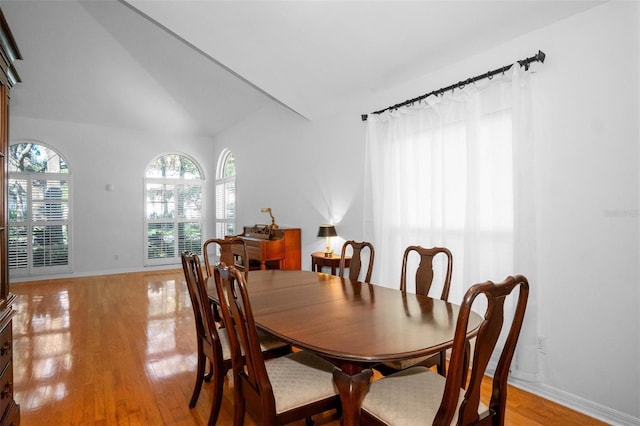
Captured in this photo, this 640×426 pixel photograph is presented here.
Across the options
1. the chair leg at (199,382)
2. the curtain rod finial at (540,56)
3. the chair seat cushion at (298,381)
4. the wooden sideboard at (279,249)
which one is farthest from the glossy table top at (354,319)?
the wooden sideboard at (279,249)

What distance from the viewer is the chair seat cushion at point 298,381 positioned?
154cm

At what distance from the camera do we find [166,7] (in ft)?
11.1

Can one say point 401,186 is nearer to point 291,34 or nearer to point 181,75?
point 291,34

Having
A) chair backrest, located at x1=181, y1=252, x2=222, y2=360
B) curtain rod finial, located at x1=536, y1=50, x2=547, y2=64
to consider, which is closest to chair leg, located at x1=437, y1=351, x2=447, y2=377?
chair backrest, located at x1=181, y1=252, x2=222, y2=360

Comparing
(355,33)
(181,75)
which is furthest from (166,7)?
(181,75)

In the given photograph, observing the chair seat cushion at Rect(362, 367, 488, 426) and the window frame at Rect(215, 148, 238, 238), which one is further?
the window frame at Rect(215, 148, 238, 238)

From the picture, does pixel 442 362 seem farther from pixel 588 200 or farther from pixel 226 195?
pixel 226 195

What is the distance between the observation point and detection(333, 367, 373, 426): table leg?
1.35m

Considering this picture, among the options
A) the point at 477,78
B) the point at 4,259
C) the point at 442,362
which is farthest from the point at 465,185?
the point at 4,259

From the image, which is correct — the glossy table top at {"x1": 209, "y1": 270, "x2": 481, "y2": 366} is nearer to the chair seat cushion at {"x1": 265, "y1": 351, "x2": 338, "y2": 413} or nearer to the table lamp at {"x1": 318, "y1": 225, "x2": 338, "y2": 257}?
the chair seat cushion at {"x1": 265, "y1": 351, "x2": 338, "y2": 413}

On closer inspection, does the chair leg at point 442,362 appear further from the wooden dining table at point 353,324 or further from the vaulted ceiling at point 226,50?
the vaulted ceiling at point 226,50

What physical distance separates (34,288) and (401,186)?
6.12 metres

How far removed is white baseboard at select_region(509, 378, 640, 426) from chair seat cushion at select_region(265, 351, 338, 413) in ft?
5.28

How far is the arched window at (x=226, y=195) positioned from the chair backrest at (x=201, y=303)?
513 centimetres
